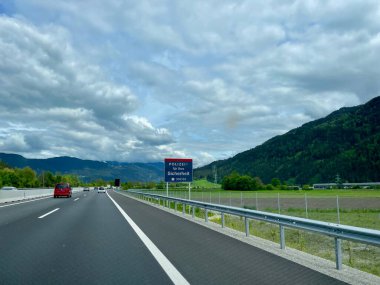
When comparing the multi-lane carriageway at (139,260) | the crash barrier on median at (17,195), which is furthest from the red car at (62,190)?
the multi-lane carriageway at (139,260)

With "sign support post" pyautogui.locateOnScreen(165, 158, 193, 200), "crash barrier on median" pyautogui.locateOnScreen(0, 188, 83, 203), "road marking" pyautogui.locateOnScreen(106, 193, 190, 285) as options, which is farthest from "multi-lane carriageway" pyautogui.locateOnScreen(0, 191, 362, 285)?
"crash barrier on median" pyautogui.locateOnScreen(0, 188, 83, 203)

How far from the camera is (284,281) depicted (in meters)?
6.35

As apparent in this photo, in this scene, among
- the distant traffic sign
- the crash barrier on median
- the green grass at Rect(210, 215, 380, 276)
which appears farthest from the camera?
the crash barrier on median

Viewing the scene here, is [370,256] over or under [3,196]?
under

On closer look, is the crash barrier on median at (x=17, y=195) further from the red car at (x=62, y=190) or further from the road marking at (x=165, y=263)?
the road marking at (x=165, y=263)

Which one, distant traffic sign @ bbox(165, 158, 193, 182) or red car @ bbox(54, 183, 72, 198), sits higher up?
distant traffic sign @ bbox(165, 158, 193, 182)

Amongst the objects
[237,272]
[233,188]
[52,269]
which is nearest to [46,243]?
[52,269]

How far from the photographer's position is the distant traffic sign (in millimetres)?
32250

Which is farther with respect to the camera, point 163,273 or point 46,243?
point 46,243

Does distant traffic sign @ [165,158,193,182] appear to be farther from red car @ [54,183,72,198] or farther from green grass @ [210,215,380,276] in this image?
red car @ [54,183,72,198]

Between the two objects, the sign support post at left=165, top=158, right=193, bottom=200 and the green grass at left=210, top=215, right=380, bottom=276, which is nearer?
the green grass at left=210, top=215, right=380, bottom=276

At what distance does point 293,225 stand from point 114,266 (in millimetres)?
4173

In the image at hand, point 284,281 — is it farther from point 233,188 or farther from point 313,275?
point 233,188

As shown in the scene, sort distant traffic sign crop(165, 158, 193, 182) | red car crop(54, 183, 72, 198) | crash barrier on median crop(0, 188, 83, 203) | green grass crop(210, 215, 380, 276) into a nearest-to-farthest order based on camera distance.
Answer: green grass crop(210, 215, 380, 276) < distant traffic sign crop(165, 158, 193, 182) < crash barrier on median crop(0, 188, 83, 203) < red car crop(54, 183, 72, 198)
